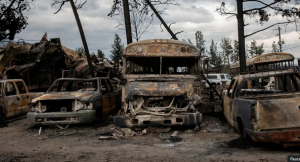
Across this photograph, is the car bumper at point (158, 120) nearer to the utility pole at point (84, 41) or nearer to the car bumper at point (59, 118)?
the car bumper at point (59, 118)

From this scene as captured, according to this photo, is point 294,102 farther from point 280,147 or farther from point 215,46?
point 215,46

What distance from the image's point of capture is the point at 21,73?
1413 cm

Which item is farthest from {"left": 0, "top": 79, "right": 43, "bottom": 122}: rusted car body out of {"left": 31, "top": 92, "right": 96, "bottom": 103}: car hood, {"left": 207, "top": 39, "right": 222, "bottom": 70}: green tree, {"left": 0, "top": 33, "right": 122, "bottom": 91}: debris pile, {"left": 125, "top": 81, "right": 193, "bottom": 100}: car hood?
{"left": 207, "top": 39, "right": 222, "bottom": 70}: green tree

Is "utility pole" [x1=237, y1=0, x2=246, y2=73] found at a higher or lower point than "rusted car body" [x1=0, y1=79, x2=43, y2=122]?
higher

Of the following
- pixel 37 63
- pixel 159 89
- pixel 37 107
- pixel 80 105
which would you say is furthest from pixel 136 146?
pixel 37 63

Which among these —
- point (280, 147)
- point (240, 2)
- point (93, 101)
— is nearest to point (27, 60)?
point (93, 101)

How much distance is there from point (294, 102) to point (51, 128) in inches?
248

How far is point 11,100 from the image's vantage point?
9492 mm

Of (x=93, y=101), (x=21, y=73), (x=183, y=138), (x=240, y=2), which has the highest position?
(x=240, y=2)

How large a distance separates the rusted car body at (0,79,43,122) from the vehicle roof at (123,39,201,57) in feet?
15.0

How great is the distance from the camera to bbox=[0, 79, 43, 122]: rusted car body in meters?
9.15

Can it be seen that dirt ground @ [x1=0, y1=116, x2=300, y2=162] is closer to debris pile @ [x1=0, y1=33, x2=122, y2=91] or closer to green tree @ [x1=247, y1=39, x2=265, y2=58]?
debris pile @ [x1=0, y1=33, x2=122, y2=91]

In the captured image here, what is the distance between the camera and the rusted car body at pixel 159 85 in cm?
652

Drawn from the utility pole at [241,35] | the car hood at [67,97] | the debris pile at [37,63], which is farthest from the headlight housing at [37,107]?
the utility pole at [241,35]
